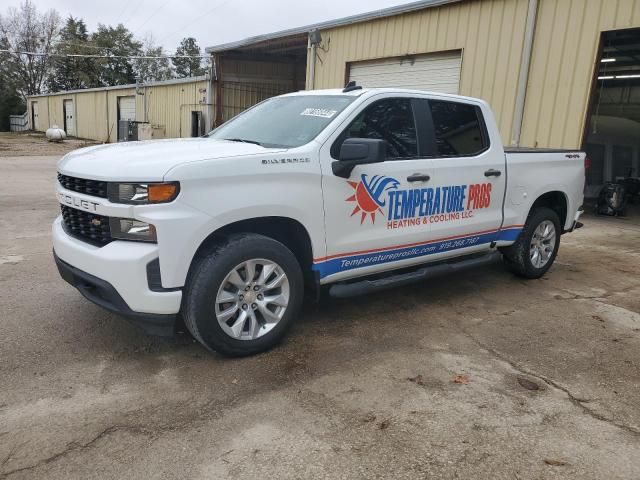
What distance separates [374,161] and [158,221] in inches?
62.3

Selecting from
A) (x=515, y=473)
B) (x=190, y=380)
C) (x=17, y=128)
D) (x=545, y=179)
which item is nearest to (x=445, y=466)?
(x=515, y=473)

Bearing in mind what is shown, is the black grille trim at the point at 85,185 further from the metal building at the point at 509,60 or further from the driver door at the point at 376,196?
the metal building at the point at 509,60

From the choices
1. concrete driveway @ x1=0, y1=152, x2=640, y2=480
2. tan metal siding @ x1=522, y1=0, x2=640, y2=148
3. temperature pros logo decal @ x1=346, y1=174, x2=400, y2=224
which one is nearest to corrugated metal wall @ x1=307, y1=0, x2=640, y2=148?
tan metal siding @ x1=522, y1=0, x2=640, y2=148

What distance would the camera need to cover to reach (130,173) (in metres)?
3.20

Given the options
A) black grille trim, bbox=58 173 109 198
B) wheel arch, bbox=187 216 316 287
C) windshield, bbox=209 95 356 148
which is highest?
windshield, bbox=209 95 356 148

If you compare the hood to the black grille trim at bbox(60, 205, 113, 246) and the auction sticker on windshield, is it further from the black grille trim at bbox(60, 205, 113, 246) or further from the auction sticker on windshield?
the auction sticker on windshield

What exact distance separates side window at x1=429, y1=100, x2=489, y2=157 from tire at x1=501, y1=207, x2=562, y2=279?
121cm

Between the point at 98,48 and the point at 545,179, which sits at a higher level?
the point at 98,48

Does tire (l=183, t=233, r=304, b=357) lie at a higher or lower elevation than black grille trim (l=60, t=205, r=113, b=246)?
lower

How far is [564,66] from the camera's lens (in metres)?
9.97

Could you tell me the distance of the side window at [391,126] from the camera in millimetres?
4160

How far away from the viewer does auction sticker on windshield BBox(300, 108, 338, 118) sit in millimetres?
4129

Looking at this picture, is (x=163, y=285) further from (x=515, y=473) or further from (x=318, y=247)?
(x=515, y=473)

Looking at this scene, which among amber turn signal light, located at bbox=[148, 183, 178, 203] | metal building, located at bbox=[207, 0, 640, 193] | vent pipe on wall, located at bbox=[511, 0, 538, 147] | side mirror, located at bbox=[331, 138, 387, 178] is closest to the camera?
amber turn signal light, located at bbox=[148, 183, 178, 203]
